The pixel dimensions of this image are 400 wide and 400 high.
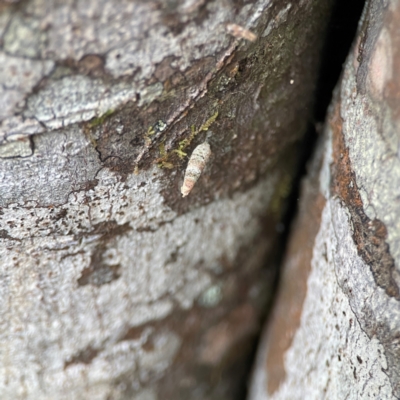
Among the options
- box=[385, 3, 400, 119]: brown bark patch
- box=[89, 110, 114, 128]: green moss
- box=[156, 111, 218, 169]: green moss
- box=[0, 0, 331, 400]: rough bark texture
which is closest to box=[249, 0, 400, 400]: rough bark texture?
box=[385, 3, 400, 119]: brown bark patch

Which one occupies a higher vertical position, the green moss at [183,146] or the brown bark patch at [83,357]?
the green moss at [183,146]

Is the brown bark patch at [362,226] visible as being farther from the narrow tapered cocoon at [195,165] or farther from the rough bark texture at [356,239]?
the narrow tapered cocoon at [195,165]

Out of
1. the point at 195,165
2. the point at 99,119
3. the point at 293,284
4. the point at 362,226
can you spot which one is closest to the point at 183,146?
the point at 195,165

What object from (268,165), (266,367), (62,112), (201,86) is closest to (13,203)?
(62,112)

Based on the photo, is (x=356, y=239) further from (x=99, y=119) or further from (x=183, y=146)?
(x=99, y=119)

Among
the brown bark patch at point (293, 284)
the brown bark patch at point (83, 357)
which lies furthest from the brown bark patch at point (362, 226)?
the brown bark patch at point (83, 357)

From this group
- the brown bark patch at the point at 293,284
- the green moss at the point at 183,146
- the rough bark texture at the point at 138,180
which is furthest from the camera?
the brown bark patch at the point at 293,284
